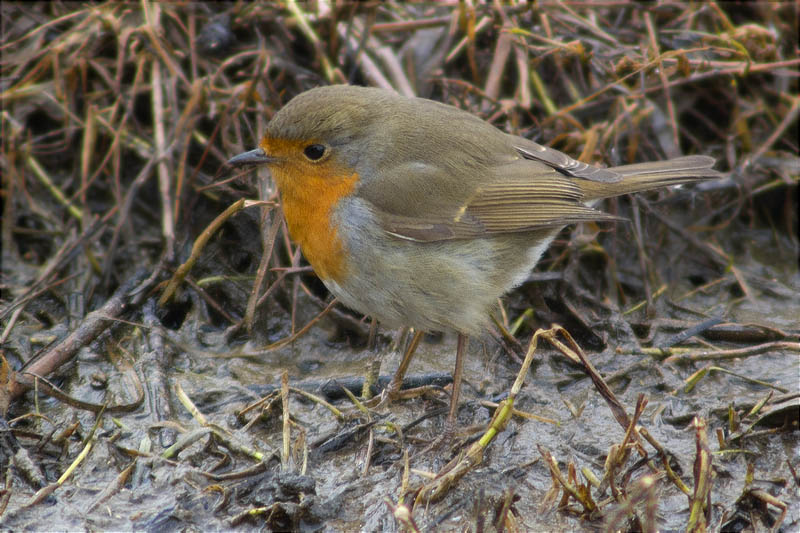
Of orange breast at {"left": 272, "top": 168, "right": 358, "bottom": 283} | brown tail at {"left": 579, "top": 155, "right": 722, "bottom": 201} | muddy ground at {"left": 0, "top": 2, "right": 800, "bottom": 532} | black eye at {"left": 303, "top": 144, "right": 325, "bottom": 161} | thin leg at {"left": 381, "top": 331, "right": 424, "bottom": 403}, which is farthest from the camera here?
brown tail at {"left": 579, "top": 155, "right": 722, "bottom": 201}

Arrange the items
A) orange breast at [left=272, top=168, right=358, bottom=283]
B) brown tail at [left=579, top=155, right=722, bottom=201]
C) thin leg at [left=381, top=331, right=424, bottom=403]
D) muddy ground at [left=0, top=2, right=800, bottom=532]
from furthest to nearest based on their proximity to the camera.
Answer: brown tail at [left=579, top=155, right=722, bottom=201], thin leg at [left=381, top=331, right=424, bottom=403], orange breast at [left=272, top=168, right=358, bottom=283], muddy ground at [left=0, top=2, right=800, bottom=532]

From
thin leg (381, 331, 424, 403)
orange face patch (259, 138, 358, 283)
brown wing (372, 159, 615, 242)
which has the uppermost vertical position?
orange face patch (259, 138, 358, 283)

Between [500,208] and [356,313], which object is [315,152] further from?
[356,313]

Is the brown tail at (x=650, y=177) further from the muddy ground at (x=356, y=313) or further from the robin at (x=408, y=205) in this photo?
the muddy ground at (x=356, y=313)

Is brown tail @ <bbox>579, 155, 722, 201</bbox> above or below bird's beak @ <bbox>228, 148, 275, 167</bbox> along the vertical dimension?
below

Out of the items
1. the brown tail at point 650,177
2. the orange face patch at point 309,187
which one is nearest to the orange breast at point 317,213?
the orange face patch at point 309,187

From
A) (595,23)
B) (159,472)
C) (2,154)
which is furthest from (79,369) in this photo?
(595,23)

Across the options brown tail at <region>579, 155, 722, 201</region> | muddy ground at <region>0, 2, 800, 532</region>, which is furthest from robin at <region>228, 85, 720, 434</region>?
muddy ground at <region>0, 2, 800, 532</region>

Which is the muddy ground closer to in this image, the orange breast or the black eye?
the orange breast
